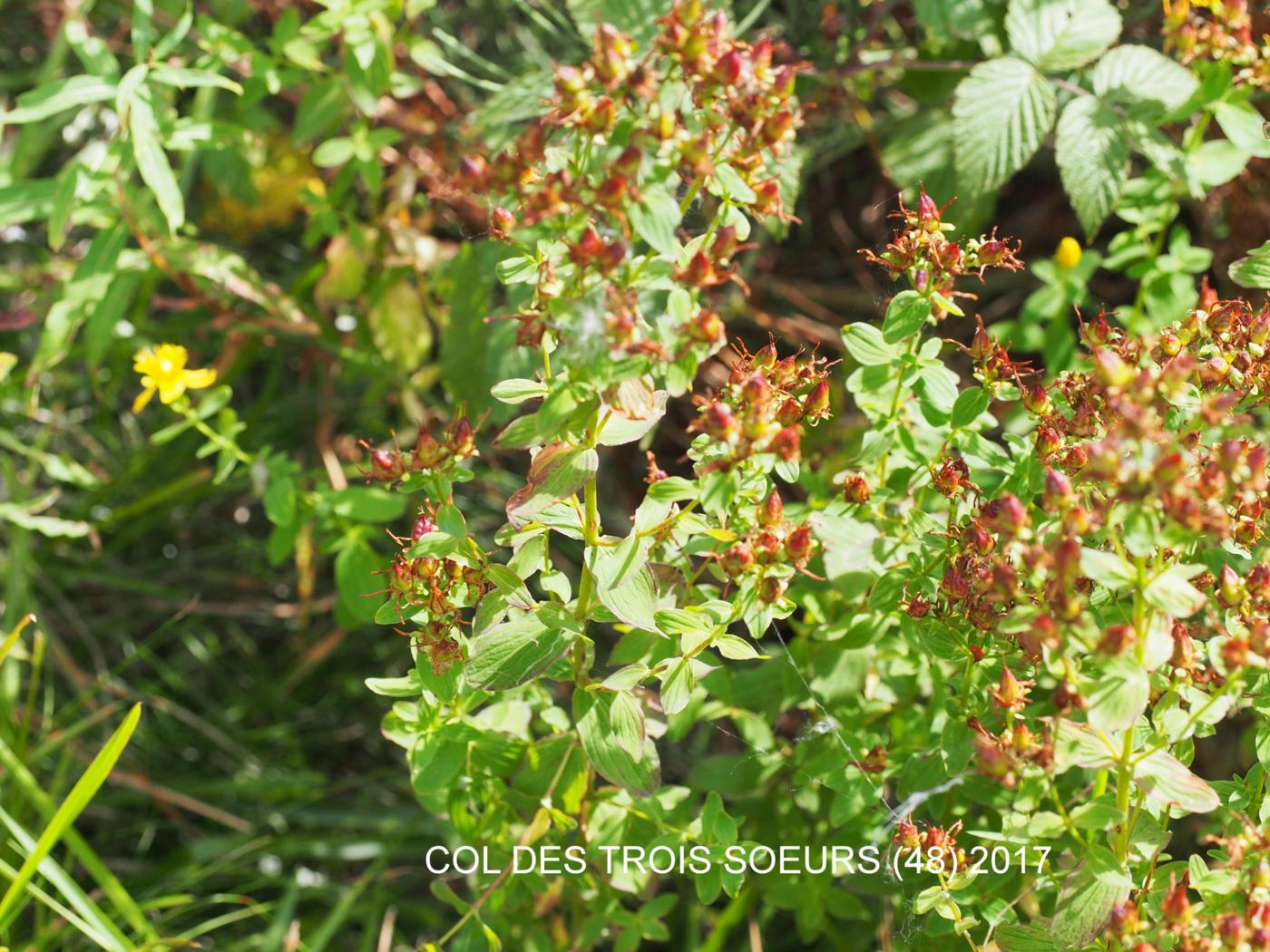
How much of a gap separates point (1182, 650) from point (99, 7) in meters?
2.38

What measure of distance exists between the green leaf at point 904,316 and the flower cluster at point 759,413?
3.3 inches

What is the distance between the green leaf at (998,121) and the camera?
Answer: 167 centimetres

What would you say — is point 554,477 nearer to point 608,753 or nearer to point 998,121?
point 608,753

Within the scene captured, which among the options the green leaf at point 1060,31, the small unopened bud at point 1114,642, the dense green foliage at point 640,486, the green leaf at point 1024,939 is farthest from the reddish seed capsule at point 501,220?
the green leaf at point 1060,31

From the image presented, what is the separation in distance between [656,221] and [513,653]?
0.44 metres

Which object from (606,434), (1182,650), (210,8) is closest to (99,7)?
(210,8)

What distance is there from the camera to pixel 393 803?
2072 millimetres

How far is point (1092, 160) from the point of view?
5.36ft

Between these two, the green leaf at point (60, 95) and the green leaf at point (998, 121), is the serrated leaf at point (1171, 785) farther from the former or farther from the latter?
the green leaf at point (60, 95)

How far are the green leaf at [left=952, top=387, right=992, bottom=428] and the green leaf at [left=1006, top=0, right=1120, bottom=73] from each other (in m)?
0.73

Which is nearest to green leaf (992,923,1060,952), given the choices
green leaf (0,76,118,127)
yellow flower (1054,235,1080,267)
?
yellow flower (1054,235,1080,267)

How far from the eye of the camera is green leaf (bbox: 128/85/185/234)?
62.1 inches

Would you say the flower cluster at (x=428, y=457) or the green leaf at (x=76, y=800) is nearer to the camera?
the flower cluster at (x=428, y=457)

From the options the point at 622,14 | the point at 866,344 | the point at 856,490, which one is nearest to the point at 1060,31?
the point at 622,14
